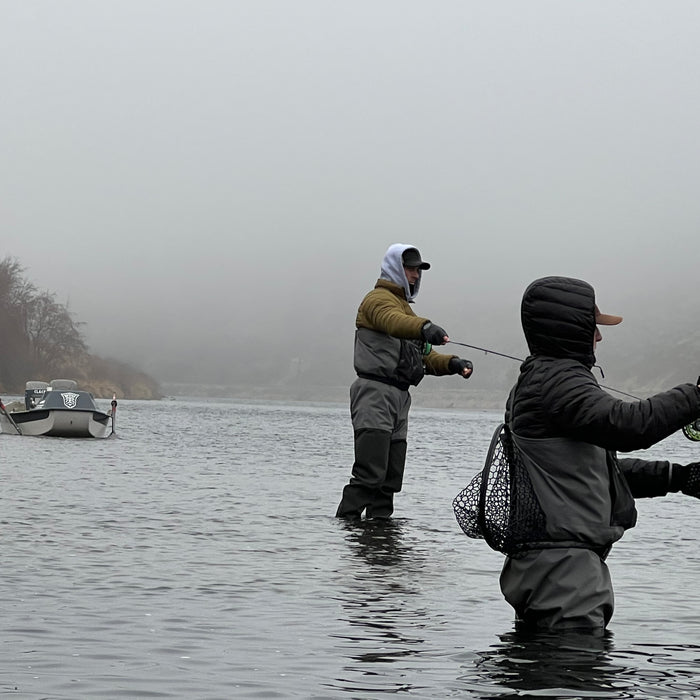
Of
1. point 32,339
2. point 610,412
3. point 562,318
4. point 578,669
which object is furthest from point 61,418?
point 32,339

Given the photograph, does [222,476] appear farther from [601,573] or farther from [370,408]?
[601,573]

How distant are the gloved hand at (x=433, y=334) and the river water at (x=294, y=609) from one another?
1.51m

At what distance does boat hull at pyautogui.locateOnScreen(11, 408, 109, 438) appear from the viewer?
3606 centimetres

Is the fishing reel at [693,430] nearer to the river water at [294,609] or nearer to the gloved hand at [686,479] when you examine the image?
the gloved hand at [686,479]

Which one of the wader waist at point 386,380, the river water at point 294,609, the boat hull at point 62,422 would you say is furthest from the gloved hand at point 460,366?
the boat hull at point 62,422

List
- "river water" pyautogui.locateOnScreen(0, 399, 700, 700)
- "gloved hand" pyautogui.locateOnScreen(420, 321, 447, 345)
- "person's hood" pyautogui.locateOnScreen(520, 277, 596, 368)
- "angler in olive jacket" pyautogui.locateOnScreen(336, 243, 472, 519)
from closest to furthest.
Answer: "river water" pyautogui.locateOnScreen(0, 399, 700, 700) → "person's hood" pyautogui.locateOnScreen(520, 277, 596, 368) → "gloved hand" pyautogui.locateOnScreen(420, 321, 447, 345) → "angler in olive jacket" pyautogui.locateOnScreen(336, 243, 472, 519)

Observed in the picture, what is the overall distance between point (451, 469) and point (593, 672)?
18337mm

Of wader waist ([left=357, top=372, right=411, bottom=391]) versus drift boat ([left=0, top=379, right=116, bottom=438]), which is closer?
wader waist ([left=357, top=372, right=411, bottom=391])

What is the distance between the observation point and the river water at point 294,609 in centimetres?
472

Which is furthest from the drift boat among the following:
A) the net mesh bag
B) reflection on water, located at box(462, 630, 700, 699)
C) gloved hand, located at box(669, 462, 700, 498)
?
gloved hand, located at box(669, 462, 700, 498)

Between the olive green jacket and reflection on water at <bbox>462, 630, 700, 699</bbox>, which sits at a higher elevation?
the olive green jacket

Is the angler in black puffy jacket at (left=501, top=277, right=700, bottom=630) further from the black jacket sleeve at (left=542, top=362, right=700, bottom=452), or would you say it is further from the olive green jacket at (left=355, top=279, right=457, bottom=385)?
the olive green jacket at (left=355, top=279, right=457, bottom=385)

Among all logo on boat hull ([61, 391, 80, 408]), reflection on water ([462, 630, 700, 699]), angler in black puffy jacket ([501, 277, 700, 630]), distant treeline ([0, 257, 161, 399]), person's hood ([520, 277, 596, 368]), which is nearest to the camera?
reflection on water ([462, 630, 700, 699])

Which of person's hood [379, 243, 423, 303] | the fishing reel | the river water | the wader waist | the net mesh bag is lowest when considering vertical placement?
the river water
